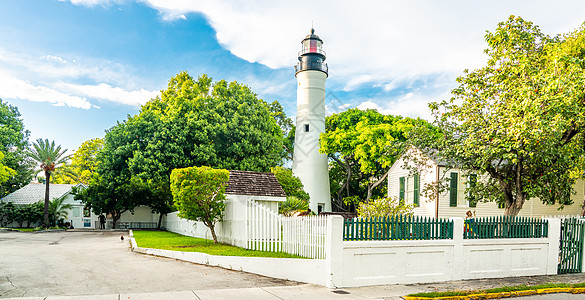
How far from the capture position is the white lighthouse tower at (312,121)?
34.4 meters

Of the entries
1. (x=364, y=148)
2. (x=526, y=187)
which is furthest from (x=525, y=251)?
(x=364, y=148)

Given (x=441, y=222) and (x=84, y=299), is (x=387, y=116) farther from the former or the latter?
(x=84, y=299)

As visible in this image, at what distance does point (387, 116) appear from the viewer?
35.6m

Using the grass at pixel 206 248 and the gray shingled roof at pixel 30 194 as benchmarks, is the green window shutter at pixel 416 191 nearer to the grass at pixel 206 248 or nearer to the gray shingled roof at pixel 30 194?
the grass at pixel 206 248

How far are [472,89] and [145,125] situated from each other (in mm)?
24660

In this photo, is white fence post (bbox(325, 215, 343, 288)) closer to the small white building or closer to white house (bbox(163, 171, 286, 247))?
white house (bbox(163, 171, 286, 247))

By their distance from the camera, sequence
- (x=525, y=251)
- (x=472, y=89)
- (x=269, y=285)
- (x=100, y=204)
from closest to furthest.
Result: (x=269, y=285)
(x=525, y=251)
(x=472, y=89)
(x=100, y=204)

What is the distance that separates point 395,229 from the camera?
9.33 metres

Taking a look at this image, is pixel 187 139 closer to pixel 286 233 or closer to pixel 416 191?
pixel 416 191

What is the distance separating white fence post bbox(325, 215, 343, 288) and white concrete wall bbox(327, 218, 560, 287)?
0.02 m

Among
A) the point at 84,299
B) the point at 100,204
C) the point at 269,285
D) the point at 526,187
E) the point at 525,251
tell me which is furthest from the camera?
the point at 100,204

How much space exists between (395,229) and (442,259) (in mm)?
1548

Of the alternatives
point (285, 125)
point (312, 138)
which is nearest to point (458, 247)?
point (312, 138)

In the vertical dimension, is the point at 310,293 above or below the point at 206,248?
above
